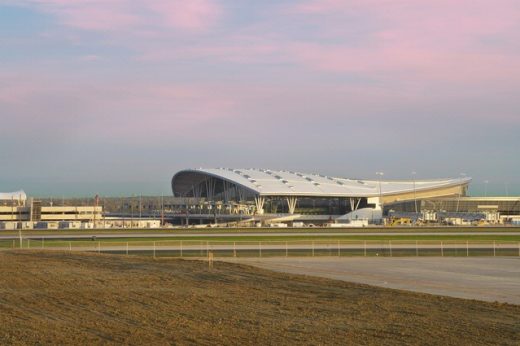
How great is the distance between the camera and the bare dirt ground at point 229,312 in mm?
17625

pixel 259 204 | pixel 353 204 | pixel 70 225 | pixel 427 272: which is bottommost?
pixel 427 272

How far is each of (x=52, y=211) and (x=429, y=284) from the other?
117 m

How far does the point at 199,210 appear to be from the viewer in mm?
155000

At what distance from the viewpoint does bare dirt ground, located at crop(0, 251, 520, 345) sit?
17.6m

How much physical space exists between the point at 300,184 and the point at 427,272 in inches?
4710

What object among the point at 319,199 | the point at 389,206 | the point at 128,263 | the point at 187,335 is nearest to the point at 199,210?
the point at 319,199

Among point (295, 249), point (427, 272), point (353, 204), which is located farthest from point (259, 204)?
point (427, 272)

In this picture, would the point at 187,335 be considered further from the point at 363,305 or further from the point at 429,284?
the point at 429,284

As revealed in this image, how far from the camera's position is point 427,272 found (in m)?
37.7

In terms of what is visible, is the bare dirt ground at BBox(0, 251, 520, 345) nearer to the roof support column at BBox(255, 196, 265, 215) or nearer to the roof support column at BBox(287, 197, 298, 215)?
the roof support column at BBox(255, 196, 265, 215)

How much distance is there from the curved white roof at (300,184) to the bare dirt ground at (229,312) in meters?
117

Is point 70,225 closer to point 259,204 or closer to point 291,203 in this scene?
point 259,204

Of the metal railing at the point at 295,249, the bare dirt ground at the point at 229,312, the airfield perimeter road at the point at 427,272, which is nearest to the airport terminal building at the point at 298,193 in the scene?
the metal railing at the point at 295,249

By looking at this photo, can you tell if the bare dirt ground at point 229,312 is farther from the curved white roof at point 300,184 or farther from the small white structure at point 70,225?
the curved white roof at point 300,184
